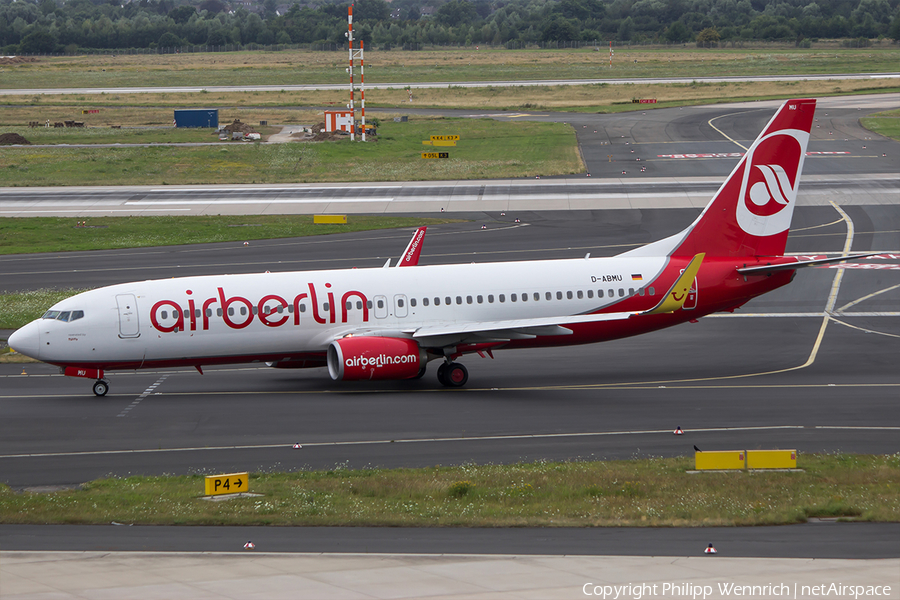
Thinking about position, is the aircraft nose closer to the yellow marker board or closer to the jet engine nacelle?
the jet engine nacelle

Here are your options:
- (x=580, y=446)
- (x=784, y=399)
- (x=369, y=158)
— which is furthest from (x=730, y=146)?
(x=580, y=446)

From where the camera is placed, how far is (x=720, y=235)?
37.5m

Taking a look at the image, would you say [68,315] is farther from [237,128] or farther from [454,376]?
[237,128]

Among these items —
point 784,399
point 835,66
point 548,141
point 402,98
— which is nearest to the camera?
point 784,399

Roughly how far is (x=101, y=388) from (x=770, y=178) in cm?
2647

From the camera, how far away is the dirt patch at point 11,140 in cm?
10381

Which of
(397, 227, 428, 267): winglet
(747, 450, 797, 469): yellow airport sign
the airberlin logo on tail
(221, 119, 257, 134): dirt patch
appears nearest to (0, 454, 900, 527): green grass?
(747, 450, 797, 469): yellow airport sign

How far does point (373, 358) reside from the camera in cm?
3334

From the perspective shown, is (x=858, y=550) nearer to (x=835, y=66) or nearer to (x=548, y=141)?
(x=548, y=141)

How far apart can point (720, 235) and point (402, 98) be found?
385 feet

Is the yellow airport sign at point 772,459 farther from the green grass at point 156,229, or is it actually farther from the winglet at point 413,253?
the green grass at point 156,229

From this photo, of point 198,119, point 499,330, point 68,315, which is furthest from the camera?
point 198,119

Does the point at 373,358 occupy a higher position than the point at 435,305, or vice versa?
the point at 435,305

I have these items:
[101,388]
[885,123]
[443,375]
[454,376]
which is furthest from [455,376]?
[885,123]
